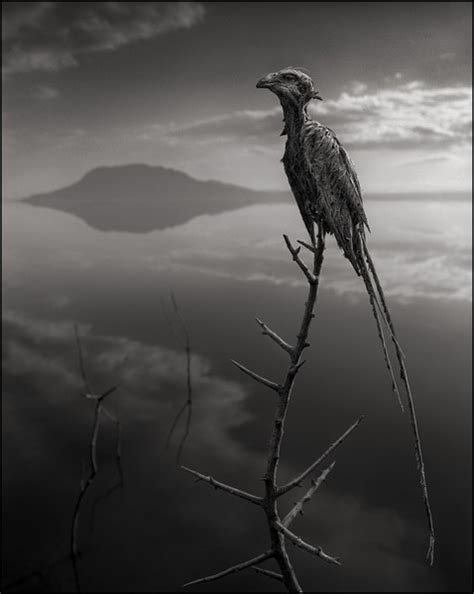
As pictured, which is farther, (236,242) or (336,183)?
(236,242)

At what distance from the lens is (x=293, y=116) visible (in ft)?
16.1

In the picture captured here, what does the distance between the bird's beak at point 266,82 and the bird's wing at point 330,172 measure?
1.88 feet

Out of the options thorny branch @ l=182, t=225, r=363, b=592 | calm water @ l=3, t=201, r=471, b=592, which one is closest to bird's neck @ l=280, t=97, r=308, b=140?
thorny branch @ l=182, t=225, r=363, b=592

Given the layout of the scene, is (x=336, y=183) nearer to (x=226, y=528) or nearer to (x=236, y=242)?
(x=226, y=528)

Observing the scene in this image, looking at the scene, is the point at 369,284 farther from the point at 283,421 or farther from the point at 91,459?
the point at 91,459

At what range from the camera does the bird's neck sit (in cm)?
483

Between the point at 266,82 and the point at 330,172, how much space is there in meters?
1.11

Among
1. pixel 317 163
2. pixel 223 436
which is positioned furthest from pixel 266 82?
pixel 223 436

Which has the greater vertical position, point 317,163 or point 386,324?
point 317,163

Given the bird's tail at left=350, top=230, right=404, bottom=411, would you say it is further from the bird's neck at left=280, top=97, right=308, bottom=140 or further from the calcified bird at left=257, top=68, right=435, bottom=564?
the bird's neck at left=280, top=97, right=308, bottom=140

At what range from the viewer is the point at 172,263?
100125 millimetres

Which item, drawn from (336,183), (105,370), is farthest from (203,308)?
(336,183)

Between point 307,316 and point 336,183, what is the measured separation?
56.2 inches

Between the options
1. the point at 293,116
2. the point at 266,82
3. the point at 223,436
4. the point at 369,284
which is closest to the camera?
the point at 369,284
